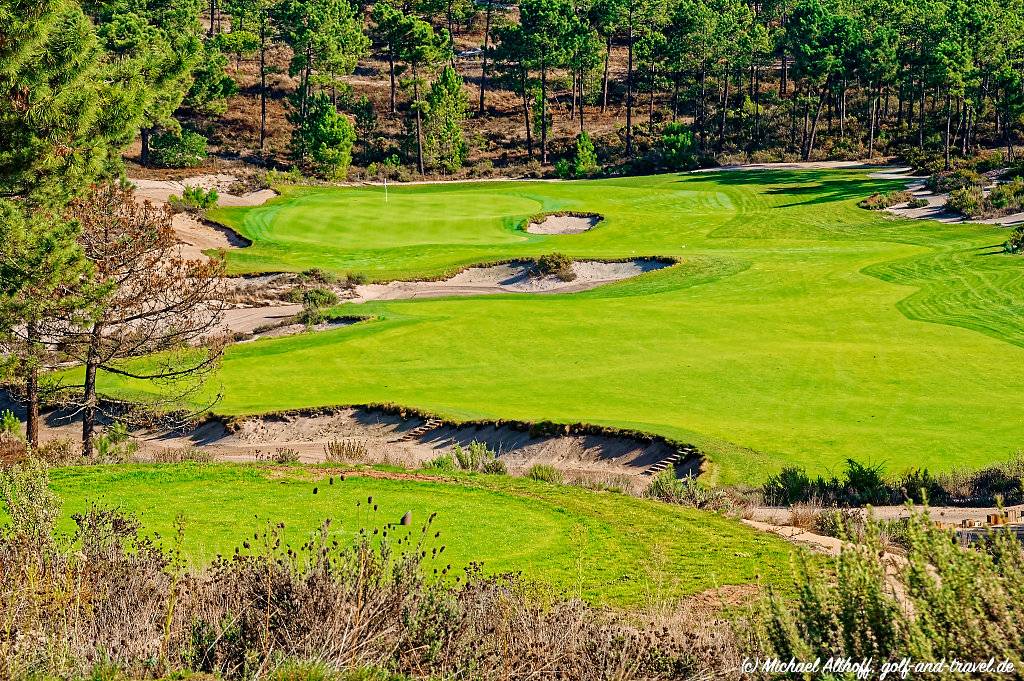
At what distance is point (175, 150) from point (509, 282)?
159 feet

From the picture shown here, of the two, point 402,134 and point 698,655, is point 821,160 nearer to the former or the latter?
point 402,134

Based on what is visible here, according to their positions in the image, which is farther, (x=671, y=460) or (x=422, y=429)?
(x=422, y=429)

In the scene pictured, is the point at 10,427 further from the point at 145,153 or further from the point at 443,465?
the point at 145,153

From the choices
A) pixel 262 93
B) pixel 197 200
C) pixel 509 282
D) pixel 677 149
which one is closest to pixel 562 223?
pixel 509 282

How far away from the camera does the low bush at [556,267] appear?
48.3 meters

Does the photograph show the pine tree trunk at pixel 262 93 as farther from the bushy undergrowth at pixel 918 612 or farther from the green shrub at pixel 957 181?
the bushy undergrowth at pixel 918 612

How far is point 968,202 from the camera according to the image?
5697 centimetres

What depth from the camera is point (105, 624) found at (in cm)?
908

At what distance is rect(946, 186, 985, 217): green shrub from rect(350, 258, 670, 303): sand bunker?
18.5m

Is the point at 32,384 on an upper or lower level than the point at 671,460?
upper

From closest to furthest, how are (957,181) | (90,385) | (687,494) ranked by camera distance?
(687,494)
(90,385)
(957,181)

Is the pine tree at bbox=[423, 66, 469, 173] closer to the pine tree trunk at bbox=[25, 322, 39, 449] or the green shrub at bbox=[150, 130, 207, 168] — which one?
the green shrub at bbox=[150, 130, 207, 168]

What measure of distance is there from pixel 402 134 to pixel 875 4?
163 ft

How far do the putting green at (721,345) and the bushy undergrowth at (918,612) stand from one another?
12.7 m
